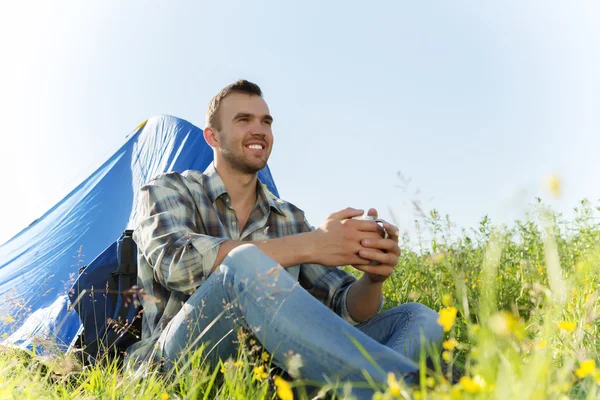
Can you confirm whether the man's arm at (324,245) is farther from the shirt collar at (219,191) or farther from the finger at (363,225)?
the shirt collar at (219,191)

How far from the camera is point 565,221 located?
279cm

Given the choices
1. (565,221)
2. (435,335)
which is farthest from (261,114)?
(565,221)

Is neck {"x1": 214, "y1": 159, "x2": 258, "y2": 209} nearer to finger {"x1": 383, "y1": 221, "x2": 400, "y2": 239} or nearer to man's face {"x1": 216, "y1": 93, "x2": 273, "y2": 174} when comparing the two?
man's face {"x1": 216, "y1": 93, "x2": 273, "y2": 174}

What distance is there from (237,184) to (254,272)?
38.0 inches

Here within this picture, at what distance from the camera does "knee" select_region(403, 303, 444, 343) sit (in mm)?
1794

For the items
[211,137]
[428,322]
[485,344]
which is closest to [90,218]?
[211,137]

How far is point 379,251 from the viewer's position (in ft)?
5.84

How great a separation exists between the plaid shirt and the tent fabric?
3.15 ft

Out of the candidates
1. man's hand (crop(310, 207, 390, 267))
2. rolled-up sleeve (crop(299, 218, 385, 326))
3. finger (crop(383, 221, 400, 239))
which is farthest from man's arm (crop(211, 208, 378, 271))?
rolled-up sleeve (crop(299, 218, 385, 326))

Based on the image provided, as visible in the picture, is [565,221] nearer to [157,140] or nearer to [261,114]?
[261,114]

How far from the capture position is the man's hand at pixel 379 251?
5.73ft

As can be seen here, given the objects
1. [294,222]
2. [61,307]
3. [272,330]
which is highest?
[294,222]

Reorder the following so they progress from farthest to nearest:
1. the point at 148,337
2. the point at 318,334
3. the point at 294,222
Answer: the point at 294,222 < the point at 148,337 < the point at 318,334

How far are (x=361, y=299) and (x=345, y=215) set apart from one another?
0.42 m
